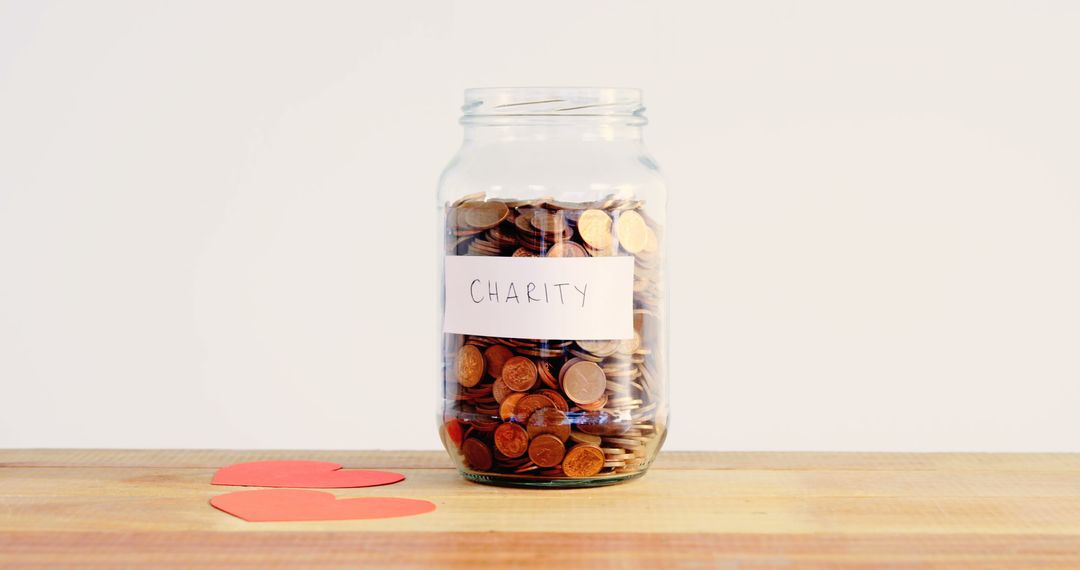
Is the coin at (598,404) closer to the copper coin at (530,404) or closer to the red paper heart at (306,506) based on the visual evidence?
the copper coin at (530,404)

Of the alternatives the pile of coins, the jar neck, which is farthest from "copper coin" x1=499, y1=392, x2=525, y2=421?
the jar neck

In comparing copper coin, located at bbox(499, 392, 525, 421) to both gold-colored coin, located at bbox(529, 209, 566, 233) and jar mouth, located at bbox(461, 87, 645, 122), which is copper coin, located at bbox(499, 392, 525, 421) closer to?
gold-colored coin, located at bbox(529, 209, 566, 233)

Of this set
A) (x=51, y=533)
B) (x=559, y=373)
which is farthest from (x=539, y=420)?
(x=51, y=533)

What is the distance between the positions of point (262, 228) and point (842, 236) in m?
0.92

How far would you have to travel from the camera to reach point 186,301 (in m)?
2.15

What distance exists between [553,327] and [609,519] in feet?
0.58

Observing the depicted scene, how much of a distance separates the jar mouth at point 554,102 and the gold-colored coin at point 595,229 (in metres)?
0.12

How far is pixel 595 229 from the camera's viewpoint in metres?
1.08

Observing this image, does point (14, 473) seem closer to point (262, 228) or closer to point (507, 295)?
point (507, 295)

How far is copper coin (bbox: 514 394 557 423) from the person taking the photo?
1057mm

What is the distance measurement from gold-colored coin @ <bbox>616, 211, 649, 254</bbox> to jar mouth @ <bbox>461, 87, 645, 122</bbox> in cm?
11

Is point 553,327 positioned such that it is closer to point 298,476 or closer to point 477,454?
point 477,454

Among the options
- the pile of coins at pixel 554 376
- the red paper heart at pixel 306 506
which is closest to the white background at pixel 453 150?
the pile of coins at pixel 554 376

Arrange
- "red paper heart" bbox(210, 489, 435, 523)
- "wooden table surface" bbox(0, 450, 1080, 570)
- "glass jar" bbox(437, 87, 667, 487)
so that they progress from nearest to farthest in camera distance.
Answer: "wooden table surface" bbox(0, 450, 1080, 570) < "red paper heart" bbox(210, 489, 435, 523) < "glass jar" bbox(437, 87, 667, 487)
